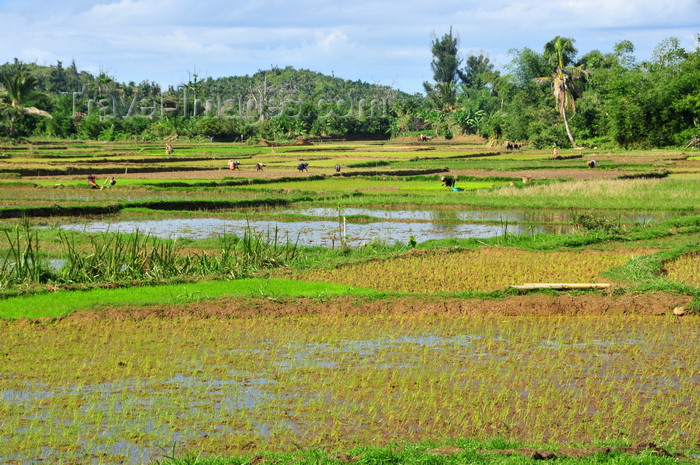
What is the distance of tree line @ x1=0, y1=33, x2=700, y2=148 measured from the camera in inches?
1873

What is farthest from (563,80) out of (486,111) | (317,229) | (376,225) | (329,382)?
(329,382)

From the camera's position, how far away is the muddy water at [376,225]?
661 inches

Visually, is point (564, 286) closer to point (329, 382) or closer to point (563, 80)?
point (329, 382)

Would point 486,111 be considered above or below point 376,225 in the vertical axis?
A: above

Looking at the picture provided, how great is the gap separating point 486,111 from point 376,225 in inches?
2192

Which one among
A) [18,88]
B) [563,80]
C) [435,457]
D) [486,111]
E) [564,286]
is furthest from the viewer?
[486,111]

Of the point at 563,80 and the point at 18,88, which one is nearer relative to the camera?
the point at 563,80

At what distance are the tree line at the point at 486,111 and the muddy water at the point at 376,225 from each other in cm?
2935

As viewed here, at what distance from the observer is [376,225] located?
18828mm

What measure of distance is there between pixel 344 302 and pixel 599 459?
17.5ft

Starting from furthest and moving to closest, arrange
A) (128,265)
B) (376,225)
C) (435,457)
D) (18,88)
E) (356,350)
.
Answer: (18,88)
(376,225)
(128,265)
(356,350)
(435,457)

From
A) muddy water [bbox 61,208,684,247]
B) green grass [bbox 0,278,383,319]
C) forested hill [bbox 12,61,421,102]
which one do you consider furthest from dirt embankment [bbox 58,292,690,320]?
forested hill [bbox 12,61,421,102]

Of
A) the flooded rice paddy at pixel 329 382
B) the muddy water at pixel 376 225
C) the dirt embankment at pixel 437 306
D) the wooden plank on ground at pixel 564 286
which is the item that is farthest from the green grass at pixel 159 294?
the muddy water at pixel 376 225

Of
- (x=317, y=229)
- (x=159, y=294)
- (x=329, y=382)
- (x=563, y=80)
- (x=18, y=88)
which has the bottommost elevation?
(x=329, y=382)
